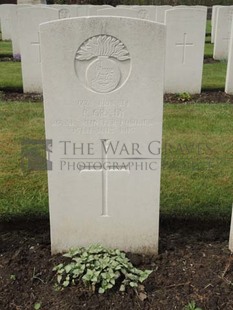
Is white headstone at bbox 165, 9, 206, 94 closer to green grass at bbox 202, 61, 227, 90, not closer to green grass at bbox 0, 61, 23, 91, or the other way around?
green grass at bbox 202, 61, 227, 90

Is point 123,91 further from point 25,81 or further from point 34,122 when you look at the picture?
point 25,81

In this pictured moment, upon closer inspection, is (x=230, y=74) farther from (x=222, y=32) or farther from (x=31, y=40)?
(x=222, y=32)

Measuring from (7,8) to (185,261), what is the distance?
45.3 feet

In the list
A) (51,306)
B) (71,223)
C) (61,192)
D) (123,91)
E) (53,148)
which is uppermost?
(123,91)

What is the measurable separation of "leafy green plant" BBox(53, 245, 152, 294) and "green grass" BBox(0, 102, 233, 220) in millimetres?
924

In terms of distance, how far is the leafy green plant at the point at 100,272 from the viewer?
2578mm

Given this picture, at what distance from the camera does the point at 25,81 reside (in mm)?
7582

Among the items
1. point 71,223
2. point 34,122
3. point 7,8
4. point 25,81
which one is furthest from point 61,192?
point 7,8

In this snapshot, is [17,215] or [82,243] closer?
[82,243]

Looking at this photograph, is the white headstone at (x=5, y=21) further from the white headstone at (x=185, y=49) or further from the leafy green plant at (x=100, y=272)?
the leafy green plant at (x=100, y=272)

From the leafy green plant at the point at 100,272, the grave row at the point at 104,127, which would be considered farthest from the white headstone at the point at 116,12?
the leafy green plant at the point at 100,272

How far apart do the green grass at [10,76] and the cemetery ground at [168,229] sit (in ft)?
6.74

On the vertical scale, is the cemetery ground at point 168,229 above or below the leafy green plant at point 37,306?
above

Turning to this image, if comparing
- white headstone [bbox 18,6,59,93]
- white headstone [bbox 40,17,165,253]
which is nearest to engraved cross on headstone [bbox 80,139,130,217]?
white headstone [bbox 40,17,165,253]
